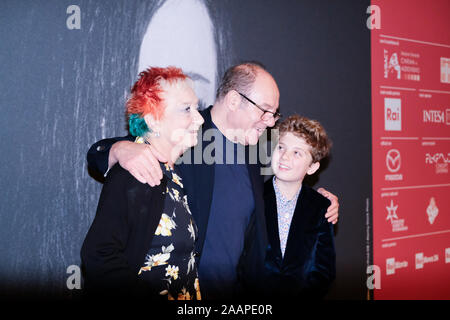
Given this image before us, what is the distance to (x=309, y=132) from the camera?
6.66 ft

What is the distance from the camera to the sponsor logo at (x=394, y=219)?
3338 millimetres

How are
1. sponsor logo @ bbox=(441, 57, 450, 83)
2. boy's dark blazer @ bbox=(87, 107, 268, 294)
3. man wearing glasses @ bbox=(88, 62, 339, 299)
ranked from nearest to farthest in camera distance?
boy's dark blazer @ bbox=(87, 107, 268, 294) < man wearing glasses @ bbox=(88, 62, 339, 299) < sponsor logo @ bbox=(441, 57, 450, 83)

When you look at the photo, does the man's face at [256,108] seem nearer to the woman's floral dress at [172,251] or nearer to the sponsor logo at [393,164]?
the woman's floral dress at [172,251]

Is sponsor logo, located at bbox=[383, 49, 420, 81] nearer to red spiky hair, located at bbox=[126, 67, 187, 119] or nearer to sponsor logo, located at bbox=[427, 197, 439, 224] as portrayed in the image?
sponsor logo, located at bbox=[427, 197, 439, 224]

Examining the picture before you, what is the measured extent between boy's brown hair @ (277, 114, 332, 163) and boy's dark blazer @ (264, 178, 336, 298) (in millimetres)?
324

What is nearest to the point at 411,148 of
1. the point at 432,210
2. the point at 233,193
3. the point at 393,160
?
the point at 393,160

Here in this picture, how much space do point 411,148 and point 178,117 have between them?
107 inches

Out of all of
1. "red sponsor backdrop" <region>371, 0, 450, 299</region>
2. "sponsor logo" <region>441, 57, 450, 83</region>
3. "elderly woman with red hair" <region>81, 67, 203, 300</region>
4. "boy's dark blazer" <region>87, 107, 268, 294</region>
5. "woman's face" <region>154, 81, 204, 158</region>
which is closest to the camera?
"elderly woman with red hair" <region>81, 67, 203, 300</region>

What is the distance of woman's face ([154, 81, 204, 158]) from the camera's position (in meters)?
1.53

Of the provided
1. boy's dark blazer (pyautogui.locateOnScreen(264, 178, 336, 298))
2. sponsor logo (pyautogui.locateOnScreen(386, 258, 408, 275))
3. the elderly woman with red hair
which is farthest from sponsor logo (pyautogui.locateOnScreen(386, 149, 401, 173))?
the elderly woman with red hair

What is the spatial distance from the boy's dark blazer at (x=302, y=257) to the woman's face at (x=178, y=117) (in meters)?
0.74

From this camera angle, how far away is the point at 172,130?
1.54 metres

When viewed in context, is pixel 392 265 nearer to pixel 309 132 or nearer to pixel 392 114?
pixel 392 114

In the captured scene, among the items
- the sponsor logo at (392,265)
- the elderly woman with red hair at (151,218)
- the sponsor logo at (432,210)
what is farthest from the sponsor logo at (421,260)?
the elderly woman with red hair at (151,218)
